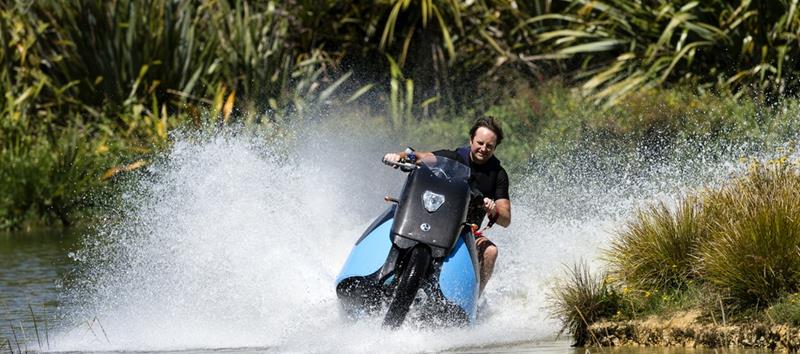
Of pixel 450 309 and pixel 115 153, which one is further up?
pixel 450 309

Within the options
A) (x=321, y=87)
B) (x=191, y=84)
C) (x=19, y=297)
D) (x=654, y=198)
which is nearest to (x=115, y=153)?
(x=191, y=84)

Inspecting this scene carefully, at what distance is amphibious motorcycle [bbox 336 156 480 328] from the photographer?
891 cm

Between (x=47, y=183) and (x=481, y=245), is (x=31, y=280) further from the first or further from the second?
(x=47, y=183)

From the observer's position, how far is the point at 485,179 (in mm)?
9867

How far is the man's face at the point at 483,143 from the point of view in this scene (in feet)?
32.1

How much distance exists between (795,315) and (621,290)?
138cm

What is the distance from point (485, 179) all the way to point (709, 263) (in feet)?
6.21

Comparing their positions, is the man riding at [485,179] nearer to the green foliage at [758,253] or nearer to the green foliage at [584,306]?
the green foliage at [584,306]

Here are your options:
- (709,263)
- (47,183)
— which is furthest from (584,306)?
(47,183)

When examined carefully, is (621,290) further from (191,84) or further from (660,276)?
(191,84)

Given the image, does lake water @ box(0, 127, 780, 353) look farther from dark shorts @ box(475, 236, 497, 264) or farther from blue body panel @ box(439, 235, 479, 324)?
dark shorts @ box(475, 236, 497, 264)

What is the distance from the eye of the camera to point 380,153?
63.2 ft

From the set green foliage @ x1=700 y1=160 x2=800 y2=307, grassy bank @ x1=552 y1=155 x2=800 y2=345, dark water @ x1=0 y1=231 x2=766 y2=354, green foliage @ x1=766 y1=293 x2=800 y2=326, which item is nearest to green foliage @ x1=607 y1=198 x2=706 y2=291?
grassy bank @ x1=552 y1=155 x2=800 y2=345

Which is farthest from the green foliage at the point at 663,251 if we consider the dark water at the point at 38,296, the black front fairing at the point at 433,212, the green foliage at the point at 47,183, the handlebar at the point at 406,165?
the green foliage at the point at 47,183
